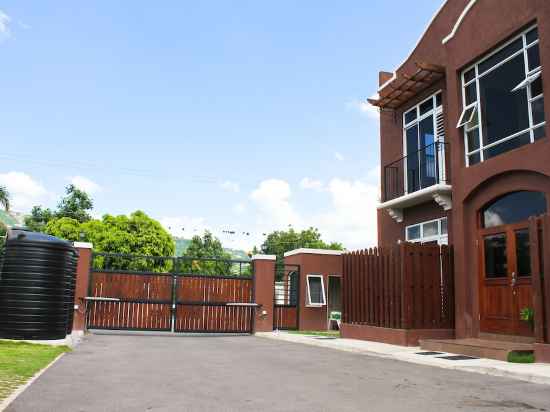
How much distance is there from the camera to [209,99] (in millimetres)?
20625

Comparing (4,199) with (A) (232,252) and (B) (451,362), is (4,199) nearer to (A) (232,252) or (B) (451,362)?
(B) (451,362)

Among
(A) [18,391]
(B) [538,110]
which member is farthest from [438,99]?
(A) [18,391]

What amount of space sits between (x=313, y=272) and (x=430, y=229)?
6614 mm

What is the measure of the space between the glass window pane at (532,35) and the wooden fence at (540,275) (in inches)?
154

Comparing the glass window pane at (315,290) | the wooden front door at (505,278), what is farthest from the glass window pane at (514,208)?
the glass window pane at (315,290)

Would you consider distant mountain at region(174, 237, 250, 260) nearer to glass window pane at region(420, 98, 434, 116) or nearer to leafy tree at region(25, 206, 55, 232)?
leafy tree at region(25, 206, 55, 232)

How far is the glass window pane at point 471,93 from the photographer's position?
505 inches

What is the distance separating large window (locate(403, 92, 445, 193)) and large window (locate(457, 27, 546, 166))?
142 cm

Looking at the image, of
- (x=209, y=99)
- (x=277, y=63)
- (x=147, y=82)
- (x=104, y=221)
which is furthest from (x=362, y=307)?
(x=104, y=221)

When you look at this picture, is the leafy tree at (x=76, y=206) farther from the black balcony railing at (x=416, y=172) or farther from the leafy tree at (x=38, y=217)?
the black balcony railing at (x=416, y=172)

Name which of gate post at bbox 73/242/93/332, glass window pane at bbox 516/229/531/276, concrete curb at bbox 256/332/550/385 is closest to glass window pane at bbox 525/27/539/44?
glass window pane at bbox 516/229/531/276

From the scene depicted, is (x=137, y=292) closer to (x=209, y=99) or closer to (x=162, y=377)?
(x=209, y=99)

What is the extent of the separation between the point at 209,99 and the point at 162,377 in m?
14.7

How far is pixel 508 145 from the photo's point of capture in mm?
11750
